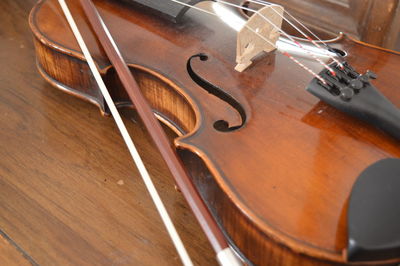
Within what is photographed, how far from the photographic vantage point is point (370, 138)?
0.70 metres

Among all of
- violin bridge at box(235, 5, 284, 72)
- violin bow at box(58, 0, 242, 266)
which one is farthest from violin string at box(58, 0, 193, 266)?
violin bridge at box(235, 5, 284, 72)

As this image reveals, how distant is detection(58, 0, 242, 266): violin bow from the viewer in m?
0.61

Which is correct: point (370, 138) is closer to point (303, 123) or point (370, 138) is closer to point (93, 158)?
point (303, 123)

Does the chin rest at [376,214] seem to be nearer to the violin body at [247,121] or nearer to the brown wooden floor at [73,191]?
the violin body at [247,121]

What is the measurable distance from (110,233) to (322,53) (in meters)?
0.55

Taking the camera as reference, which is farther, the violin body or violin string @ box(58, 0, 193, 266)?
violin string @ box(58, 0, 193, 266)

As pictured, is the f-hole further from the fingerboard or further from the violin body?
the fingerboard

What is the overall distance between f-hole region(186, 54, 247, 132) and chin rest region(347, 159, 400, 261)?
234mm

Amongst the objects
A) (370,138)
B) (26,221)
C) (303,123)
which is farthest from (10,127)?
(370,138)

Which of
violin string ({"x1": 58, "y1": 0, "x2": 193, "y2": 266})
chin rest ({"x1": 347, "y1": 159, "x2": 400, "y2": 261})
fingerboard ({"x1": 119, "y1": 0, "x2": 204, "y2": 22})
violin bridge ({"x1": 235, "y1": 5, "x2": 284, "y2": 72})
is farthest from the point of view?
fingerboard ({"x1": 119, "y1": 0, "x2": 204, "y2": 22})

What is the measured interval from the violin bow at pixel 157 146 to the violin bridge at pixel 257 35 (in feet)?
0.70

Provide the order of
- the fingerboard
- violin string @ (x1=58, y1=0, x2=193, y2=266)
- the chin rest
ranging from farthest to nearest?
the fingerboard
violin string @ (x1=58, y1=0, x2=193, y2=266)
the chin rest

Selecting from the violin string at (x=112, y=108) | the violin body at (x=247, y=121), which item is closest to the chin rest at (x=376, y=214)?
the violin body at (x=247, y=121)

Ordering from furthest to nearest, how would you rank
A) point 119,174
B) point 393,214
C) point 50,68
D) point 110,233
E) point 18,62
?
point 18,62 < point 50,68 < point 119,174 < point 110,233 < point 393,214
